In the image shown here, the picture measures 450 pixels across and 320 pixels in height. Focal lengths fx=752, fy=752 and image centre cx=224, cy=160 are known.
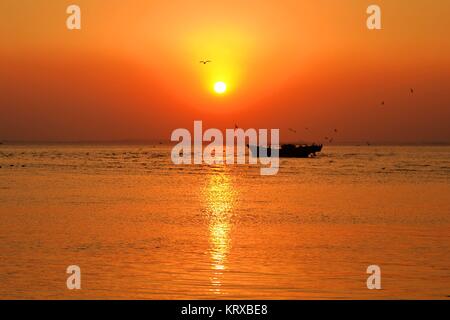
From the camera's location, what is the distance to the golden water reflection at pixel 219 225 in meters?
19.9

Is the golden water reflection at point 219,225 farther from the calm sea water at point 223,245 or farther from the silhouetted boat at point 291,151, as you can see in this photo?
the silhouetted boat at point 291,151

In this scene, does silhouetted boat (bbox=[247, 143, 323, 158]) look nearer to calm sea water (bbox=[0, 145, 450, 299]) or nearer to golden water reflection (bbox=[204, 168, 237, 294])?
Answer: golden water reflection (bbox=[204, 168, 237, 294])

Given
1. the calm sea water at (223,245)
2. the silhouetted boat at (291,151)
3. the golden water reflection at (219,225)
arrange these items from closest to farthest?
1. the calm sea water at (223,245)
2. the golden water reflection at (219,225)
3. the silhouetted boat at (291,151)

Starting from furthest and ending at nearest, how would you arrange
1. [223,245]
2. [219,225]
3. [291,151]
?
A: [291,151] < [219,225] < [223,245]

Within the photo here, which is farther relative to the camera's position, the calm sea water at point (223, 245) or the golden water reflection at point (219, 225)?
the golden water reflection at point (219, 225)

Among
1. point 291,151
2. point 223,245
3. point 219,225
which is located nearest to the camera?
point 223,245

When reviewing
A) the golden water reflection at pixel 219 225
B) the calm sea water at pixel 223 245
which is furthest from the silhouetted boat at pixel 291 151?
the calm sea water at pixel 223 245

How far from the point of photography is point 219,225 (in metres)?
31.0

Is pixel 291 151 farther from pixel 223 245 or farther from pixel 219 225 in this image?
pixel 223 245

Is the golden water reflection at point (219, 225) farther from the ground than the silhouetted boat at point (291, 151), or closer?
closer

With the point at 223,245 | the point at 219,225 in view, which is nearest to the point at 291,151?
the point at 219,225

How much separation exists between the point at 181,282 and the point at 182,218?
1556 cm
